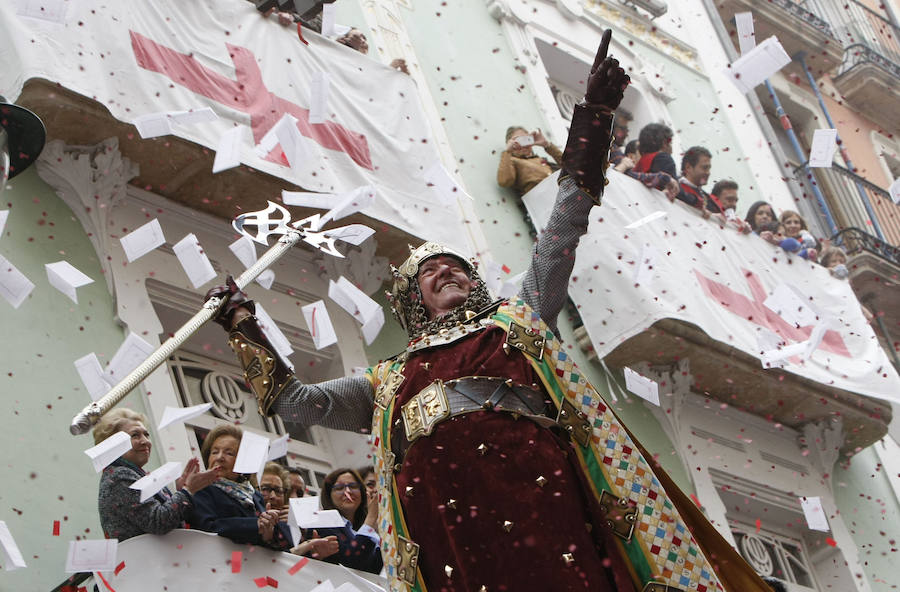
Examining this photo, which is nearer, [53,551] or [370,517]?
[53,551]

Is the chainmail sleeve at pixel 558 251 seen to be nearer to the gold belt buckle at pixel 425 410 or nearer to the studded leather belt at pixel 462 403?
the studded leather belt at pixel 462 403

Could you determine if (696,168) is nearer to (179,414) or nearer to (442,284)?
(179,414)

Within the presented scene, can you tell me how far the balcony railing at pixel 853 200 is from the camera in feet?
48.1

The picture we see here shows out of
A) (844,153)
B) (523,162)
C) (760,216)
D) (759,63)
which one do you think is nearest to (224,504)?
(523,162)

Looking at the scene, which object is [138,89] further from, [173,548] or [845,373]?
[845,373]

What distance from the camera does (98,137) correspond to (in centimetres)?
705

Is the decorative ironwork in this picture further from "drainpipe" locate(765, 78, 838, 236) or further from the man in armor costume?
the man in armor costume

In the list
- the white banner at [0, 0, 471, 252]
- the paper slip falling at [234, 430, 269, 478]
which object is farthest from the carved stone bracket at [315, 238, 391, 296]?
the paper slip falling at [234, 430, 269, 478]

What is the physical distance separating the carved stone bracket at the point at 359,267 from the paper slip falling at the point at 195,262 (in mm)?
1267

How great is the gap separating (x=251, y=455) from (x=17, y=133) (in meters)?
1.63

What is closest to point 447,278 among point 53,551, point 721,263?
point 53,551

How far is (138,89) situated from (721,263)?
496cm

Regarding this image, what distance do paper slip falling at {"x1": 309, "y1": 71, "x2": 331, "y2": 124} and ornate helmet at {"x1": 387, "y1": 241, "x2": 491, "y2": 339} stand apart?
291 cm

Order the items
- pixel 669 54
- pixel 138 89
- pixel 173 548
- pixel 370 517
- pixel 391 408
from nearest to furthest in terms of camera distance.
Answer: pixel 391 408
pixel 173 548
pixel 370 517
pixel 138 89
pixel 669 54
